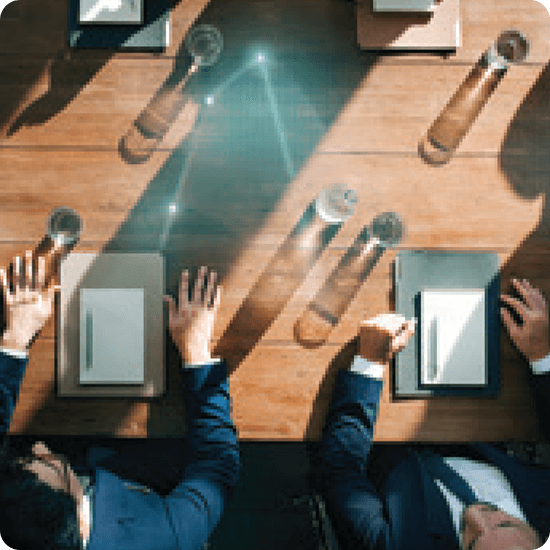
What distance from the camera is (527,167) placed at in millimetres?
1250

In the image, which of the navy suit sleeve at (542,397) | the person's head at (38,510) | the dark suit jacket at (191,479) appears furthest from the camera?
the navy suit sleeve at (542,397)

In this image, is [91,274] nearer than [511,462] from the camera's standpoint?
Yes

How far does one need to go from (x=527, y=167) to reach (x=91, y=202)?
1.14m

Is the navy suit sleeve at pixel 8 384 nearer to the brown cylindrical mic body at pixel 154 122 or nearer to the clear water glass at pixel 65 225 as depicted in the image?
the clear water glass at pixel 65 225

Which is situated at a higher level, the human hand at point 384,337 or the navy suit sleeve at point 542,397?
the human hand at point 384,337

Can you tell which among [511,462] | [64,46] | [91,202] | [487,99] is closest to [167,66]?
[64,46]

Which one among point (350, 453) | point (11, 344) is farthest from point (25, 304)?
point (350, 453)

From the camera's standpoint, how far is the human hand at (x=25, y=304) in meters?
1.20

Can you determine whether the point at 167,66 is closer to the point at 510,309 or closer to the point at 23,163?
the point at 23,163

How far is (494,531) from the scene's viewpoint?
1153 mm

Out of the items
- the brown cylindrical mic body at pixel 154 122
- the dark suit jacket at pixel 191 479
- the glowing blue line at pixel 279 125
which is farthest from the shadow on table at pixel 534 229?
the brown cylindrical mic body at pixel 154 122

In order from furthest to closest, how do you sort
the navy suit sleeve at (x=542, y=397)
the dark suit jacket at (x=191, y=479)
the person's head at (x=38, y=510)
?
the navy suit sleeve at (x=542, y=397) → the dark suit jacket at (x=191, y=479) → the person's head at (x=38, y=510)

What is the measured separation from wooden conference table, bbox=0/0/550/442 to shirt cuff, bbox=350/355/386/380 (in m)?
0.05

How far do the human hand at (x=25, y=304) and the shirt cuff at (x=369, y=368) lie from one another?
0.79 metres
